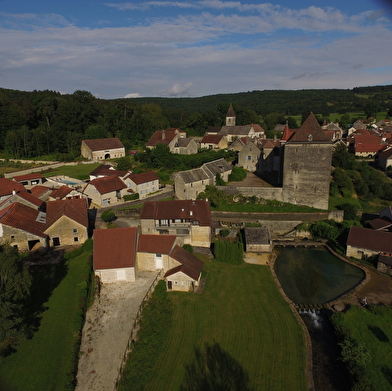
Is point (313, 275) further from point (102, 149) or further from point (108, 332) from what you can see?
point (102, 149)

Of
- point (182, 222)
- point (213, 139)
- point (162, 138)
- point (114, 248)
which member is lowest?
point (182, 222)

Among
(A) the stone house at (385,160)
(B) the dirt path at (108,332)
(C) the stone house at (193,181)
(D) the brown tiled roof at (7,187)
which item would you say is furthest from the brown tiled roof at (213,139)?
(B) the dirt path at (108,332)

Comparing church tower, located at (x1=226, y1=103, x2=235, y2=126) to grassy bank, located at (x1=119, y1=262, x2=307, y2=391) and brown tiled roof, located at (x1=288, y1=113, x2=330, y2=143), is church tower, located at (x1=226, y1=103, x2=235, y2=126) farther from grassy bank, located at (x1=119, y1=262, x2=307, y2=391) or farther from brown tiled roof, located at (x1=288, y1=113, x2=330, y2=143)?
grassy bank, located at (x1=119, y1=262, x2=307, y2=391)

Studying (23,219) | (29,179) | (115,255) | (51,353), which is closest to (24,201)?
(23,219)

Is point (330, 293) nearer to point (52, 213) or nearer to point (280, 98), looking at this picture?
point (52, 213)

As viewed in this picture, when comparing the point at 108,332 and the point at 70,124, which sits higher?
the point at 70,124

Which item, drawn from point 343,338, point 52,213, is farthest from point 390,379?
point 52,213

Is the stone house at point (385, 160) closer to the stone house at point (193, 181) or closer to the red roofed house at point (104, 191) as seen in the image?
the stone house at point (193, 181)
